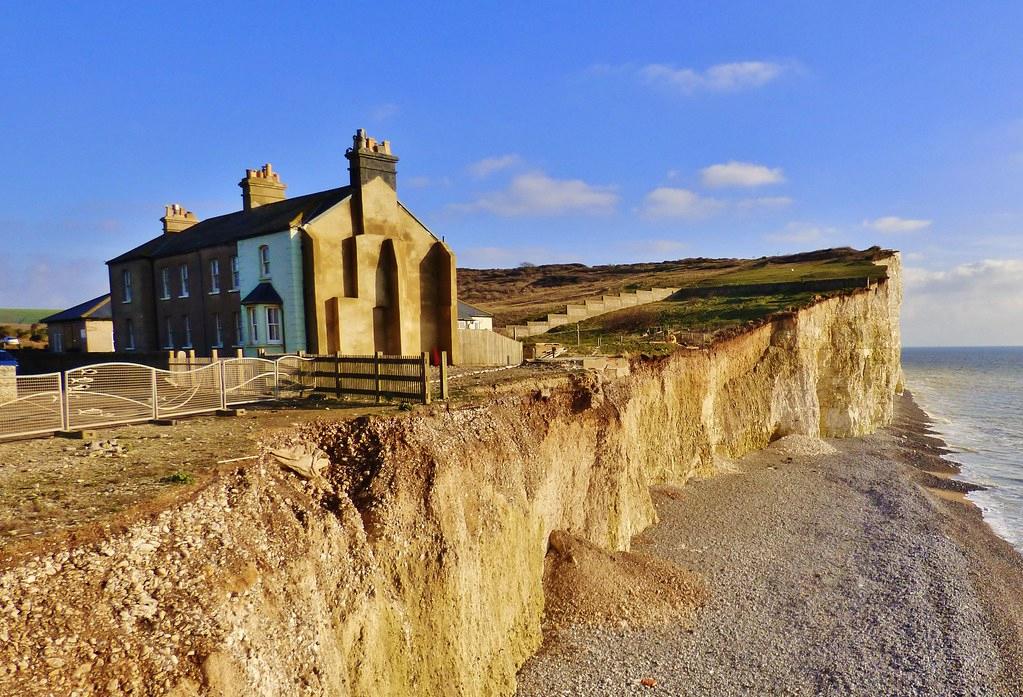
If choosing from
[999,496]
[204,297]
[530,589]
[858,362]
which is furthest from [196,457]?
[858,362]

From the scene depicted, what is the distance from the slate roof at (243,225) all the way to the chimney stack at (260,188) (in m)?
0.99

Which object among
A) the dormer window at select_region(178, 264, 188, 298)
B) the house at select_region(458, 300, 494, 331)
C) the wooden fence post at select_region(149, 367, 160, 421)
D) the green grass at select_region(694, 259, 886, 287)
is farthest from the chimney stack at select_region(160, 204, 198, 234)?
the green grass at select_region(694, 259, 886, 287)

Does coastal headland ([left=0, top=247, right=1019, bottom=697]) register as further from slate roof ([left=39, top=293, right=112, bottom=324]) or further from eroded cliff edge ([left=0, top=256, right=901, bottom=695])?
slate roof ([left=39, top=293, right=112, bottom=324])

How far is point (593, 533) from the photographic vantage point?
20500 mm

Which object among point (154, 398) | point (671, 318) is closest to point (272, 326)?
point (154, 398)

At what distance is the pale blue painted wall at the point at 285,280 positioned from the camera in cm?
2852

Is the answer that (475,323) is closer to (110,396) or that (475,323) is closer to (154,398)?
(154,398)

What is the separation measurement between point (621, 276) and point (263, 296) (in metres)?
99.1

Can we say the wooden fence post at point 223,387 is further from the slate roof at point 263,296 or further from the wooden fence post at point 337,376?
the slate roof at point 263,296

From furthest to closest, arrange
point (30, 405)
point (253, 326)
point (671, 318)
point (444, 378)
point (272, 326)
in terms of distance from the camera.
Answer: point (671, 318), point (253, 326), point (272, 326), point (444, 378), point (30, 405)

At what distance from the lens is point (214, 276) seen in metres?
32.8

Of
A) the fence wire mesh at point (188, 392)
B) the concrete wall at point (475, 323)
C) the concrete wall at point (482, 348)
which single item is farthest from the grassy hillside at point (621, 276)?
the fence wire mesh at point (188, 392)

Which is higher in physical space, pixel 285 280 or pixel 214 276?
pixel 214 276

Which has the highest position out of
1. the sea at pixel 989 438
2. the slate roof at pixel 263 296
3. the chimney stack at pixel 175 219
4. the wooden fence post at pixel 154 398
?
the chimney stack at pixel 175 219
